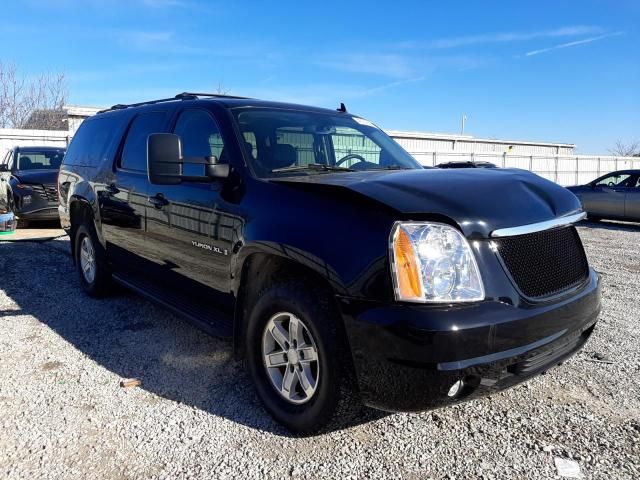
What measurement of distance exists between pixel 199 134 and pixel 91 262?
255 cm

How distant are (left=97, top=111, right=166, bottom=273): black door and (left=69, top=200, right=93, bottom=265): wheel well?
52 centimetres

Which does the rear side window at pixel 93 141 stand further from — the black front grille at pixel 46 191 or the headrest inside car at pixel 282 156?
the black front grille at pixel 46 191

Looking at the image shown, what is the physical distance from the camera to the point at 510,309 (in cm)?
235

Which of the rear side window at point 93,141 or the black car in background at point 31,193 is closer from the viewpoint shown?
the rear side window at point 93,141

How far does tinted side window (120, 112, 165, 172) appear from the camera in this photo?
14.2ft

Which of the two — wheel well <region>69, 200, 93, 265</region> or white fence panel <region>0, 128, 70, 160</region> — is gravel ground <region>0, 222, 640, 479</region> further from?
white fence panel <region>0, 128, 70, 160</region>

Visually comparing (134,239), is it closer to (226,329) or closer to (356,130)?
(226,329)

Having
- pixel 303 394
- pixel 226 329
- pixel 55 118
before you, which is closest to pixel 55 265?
pixel 226 329

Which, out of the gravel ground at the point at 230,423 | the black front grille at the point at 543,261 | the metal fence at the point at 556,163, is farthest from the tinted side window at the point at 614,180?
the black front grille at the point at 543,261

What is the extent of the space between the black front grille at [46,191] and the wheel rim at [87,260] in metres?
5.53

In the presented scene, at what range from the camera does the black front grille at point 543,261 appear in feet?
8.15

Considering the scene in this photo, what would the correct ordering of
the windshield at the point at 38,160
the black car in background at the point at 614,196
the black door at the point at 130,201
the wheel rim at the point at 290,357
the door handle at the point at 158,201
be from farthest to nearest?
the black car in background at the point at 614,196, the windshield at the point at 38,160, the black door at the point at 130,201, the door handle at the point at 158,201, the wheel rim at the point at 290,357

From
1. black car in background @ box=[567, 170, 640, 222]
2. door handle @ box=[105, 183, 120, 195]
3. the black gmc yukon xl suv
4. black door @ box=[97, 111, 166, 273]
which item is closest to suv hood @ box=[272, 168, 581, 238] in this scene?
the black gmc yukon xl suv

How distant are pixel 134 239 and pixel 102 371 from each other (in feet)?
4.04
